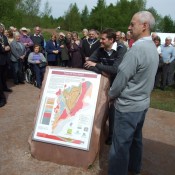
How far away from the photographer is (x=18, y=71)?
949 cm

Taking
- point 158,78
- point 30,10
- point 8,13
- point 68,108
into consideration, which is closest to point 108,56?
point 68,108

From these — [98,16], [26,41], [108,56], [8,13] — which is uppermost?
[8,13]

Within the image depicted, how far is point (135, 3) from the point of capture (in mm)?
53344

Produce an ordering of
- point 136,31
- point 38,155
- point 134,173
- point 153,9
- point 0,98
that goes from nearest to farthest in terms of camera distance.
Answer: point 136,31
point 134,173
point 38,155
point 0,98
point 153,9

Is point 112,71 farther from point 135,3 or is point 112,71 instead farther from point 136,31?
point 135,3

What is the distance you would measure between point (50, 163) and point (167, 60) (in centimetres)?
735

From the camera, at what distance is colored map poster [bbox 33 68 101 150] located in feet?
14.1

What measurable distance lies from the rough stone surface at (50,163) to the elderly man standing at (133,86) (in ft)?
2.64

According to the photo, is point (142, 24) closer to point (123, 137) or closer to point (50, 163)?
point (123, 137)

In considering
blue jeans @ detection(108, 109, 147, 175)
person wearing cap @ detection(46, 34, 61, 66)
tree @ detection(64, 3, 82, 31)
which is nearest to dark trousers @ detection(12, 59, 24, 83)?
person wearing cap @ detection(46, 34, 61, 66)

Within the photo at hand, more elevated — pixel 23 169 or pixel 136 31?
pixel 136 31

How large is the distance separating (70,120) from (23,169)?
95 cm

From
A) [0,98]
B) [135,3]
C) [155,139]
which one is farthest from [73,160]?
[135,3]

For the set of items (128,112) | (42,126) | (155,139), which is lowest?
(155,139)
